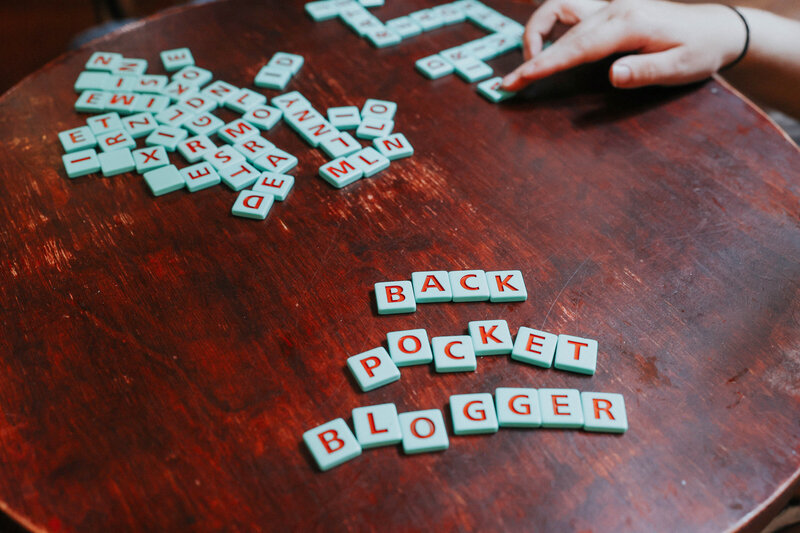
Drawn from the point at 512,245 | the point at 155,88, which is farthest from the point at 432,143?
the point at 155,88

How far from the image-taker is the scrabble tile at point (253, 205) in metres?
1.01

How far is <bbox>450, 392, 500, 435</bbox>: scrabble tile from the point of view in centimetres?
73

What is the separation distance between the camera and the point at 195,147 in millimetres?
1129

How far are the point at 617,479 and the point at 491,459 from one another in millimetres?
147

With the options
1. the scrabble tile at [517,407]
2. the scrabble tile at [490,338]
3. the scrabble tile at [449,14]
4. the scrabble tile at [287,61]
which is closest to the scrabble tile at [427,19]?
the scrabble tile at [449,14]

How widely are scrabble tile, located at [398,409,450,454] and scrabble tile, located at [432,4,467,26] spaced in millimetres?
1107

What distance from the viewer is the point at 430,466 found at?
27.7 inches

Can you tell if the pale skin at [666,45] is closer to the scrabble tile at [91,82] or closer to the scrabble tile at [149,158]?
the scrabble tile at [149,158]

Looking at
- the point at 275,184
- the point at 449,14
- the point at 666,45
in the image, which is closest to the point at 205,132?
the point at 275,184

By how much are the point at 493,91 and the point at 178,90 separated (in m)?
0.67

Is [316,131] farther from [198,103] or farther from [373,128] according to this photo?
[198,103]

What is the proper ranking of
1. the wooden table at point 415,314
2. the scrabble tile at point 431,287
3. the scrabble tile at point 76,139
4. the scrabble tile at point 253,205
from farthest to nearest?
the scrabble tile at point 76,139
the scrabble tile at point 253,205
the scrabble tile at point 431,287
the wooden table at point 415,314

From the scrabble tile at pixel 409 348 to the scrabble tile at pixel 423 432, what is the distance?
8cm

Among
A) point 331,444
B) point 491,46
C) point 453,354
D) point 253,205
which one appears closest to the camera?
point 331,444
